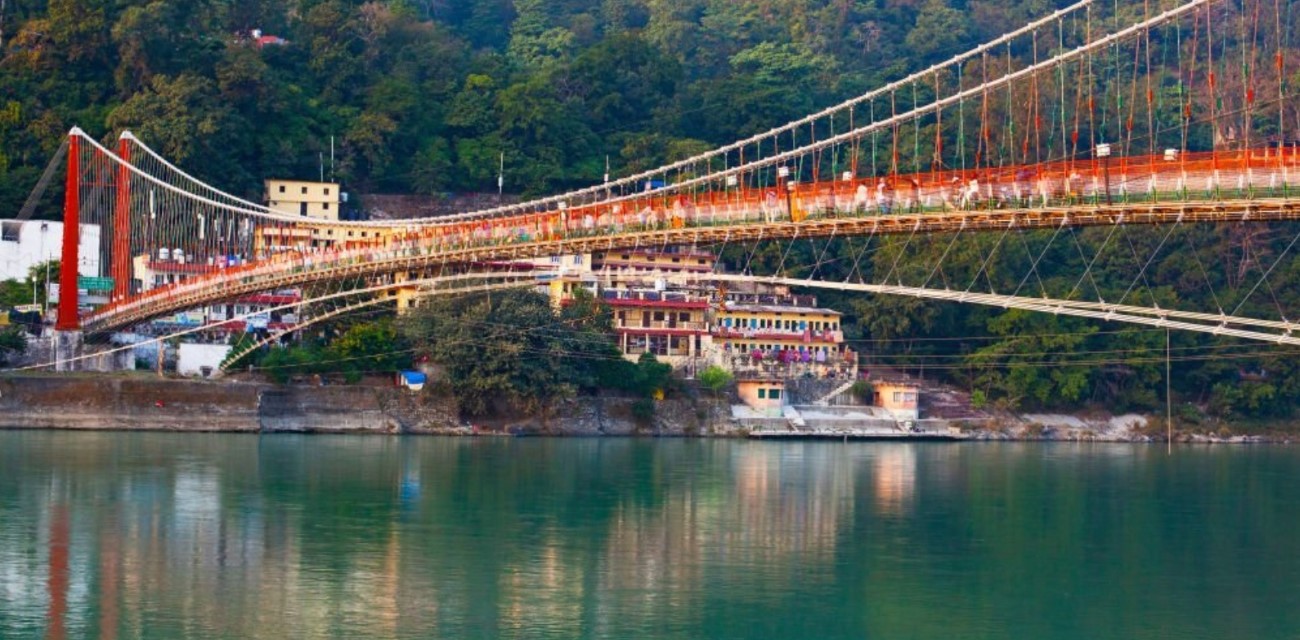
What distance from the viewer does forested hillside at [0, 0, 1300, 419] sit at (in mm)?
54875

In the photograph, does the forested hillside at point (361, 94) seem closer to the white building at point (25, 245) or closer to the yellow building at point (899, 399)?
the white building at point (25, 245)

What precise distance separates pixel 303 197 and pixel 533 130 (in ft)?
25.9

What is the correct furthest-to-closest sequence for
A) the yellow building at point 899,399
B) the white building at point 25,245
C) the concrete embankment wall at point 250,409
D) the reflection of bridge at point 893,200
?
the white building at point 25,245, the yellow building at point 899,399, the concrete embankment wall at point 250,409, the reflection of bridge at point 893,200

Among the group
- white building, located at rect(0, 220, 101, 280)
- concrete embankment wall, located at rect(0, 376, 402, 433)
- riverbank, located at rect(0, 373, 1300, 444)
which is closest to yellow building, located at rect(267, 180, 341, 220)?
white building, located at rect(0, 220, 101, 280)

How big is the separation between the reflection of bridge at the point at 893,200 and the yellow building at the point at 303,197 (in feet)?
12.4

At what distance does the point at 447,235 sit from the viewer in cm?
3966

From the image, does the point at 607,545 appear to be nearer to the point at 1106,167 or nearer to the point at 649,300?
the point at 1106,167

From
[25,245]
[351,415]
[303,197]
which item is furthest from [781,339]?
[25,245]

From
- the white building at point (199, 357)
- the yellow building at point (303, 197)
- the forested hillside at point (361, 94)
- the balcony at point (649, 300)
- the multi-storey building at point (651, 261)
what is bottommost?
the white building at point (199, 357)

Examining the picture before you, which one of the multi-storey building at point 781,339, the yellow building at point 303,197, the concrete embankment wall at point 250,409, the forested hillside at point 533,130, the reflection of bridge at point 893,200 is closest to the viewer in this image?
the reflection of bridge at point 893,200

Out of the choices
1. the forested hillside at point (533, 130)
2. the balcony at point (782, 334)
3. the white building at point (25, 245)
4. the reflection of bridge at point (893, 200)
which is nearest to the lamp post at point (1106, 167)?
the reflection of bridge at point (893, 200)

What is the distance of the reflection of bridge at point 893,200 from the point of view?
25.6 m

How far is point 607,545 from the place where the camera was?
27234 mm

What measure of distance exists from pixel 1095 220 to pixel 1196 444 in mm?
28712
